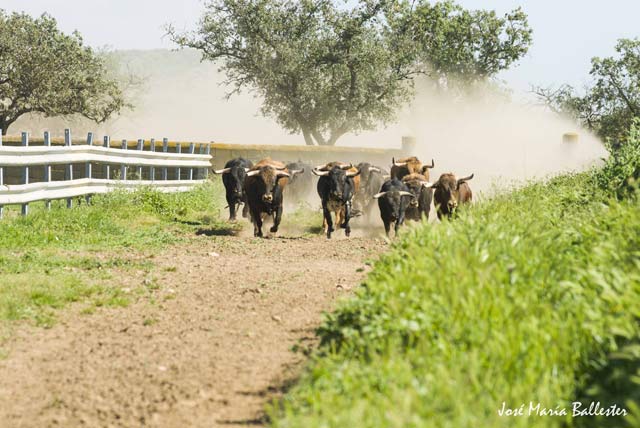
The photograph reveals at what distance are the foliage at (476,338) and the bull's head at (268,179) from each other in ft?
31.3

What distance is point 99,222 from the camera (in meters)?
14.0

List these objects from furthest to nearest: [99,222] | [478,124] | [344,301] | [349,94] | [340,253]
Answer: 1. [478,124]
2. [349,94]
3. [99,222]
4. [340,253]
5. [344,301]

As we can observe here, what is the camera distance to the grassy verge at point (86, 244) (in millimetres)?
8414

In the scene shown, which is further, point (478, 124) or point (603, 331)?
point (478, 124)

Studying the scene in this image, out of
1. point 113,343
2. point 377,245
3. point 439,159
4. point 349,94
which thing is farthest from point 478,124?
point 113,343

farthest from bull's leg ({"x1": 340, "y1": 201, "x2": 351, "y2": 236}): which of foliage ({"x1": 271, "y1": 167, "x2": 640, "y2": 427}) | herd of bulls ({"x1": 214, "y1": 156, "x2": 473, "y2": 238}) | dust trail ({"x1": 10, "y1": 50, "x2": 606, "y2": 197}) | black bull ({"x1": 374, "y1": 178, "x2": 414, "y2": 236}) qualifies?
foliage ({"x1": 271, "y1": 167, "x2": 640, "y2": 427})

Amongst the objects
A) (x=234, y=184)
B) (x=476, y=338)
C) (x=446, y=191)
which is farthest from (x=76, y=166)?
(x=476, y=338)

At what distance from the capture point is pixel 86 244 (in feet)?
40.2

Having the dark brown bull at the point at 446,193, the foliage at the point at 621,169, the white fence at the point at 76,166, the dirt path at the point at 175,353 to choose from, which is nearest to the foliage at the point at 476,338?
the dirt path at the point at 175,353

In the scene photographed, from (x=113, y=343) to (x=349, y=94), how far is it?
3614 centimetres

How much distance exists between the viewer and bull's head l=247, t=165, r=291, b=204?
16344 millimetres

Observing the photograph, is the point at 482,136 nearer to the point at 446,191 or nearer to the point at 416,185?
the point at 416,185

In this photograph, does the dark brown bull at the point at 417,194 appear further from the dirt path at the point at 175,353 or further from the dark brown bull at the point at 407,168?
the dirt path at the point at 175,353

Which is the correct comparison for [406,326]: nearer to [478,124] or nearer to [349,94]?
[349,94]
